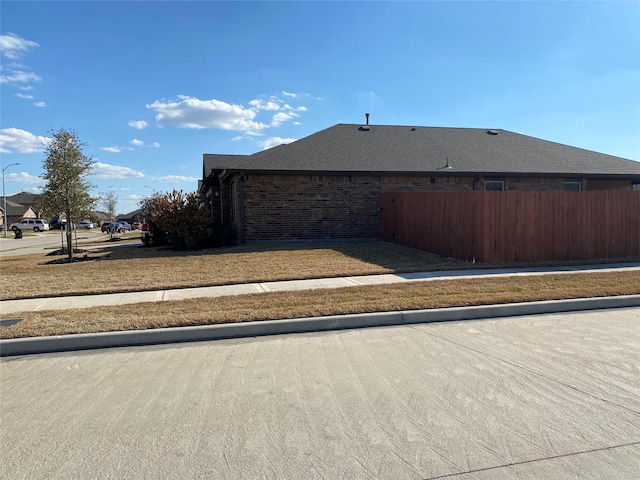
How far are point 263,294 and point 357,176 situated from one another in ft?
34.2

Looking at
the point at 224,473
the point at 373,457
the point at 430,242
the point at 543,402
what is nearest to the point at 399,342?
the point at 543,402

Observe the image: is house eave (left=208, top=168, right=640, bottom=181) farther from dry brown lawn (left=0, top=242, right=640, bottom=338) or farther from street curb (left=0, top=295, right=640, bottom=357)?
street curb (left=0, top=295, right=640, bottom=357)

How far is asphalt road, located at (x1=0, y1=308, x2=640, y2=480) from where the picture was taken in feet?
9.79

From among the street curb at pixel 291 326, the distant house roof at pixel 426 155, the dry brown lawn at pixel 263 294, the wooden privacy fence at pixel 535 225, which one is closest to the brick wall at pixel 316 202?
the distant house roof at pixel 426 155

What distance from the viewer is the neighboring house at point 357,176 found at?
56.3 ft

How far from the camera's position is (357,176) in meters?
17.7

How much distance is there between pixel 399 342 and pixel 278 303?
7.66ft

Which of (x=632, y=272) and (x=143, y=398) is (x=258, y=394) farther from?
(x=632, y=272)

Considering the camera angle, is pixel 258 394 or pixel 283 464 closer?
pixel 283 464

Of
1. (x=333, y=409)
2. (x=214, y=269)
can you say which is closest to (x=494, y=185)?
(x=214, y=269)

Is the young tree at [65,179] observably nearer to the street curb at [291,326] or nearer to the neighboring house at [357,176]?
the neighboring house at [357,176]

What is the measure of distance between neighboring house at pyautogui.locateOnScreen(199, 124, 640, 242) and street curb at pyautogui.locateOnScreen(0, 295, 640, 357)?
35.8 ft

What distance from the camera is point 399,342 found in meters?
5.68

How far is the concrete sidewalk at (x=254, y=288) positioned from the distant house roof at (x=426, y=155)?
25.6 ft
